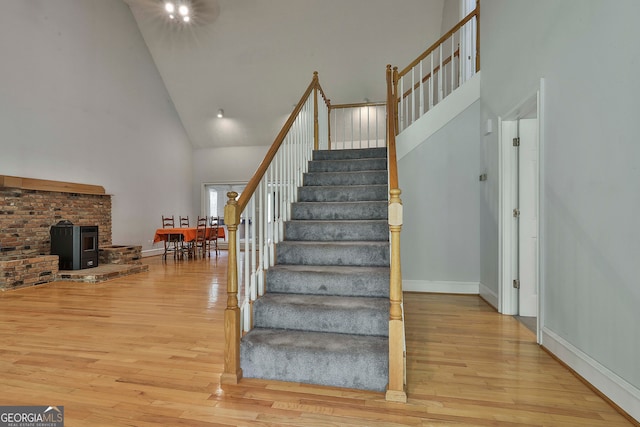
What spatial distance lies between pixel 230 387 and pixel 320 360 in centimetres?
57

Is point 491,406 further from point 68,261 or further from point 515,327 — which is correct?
point 68,261

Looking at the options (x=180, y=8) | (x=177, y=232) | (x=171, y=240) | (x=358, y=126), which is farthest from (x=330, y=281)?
(x=180, y=8)

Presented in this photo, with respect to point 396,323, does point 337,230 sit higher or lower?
higher

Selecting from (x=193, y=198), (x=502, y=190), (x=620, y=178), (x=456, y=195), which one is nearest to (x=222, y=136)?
(x=193, y=198)

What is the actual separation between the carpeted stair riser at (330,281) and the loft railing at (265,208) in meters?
0.15

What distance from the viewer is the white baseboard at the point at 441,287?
14.6ft

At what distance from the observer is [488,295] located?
4.03 metres

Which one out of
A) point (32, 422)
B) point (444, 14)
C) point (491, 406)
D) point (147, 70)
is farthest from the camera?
point (147, 70)

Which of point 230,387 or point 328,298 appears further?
point 328,298

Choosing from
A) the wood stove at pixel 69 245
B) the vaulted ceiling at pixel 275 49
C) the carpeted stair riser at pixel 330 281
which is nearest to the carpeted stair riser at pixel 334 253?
the carpeted stair riser at pixel 330 281

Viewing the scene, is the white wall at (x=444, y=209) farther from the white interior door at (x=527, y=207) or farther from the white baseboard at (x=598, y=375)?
the white baseboard at (x=598, y=375)

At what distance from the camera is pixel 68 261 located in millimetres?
5750

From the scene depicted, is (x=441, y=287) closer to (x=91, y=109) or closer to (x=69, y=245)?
(x=69, y=245)

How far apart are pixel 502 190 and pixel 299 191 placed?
2.21 m
